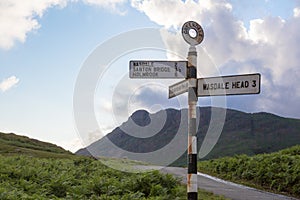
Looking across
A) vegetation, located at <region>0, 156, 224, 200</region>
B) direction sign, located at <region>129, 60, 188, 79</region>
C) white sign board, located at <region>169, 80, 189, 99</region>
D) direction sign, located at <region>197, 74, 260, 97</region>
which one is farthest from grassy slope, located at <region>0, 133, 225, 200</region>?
→ direction sign, located at <region>197, 74, 260, 97</region>

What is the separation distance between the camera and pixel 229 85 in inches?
302

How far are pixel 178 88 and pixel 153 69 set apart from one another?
0.61 m

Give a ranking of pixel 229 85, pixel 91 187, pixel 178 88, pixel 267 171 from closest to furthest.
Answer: pixel 229 85 → pixel 178 88 → pixel 91 187 → pixel 267 171

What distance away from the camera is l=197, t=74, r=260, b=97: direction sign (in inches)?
295

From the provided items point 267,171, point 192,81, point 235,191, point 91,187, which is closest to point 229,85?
point 192,81

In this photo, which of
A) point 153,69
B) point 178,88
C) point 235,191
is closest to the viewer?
point 153,69

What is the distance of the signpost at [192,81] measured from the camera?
7496mm

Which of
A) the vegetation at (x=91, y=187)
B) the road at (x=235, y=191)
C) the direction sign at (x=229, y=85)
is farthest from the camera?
the road at (x=235, y=191)

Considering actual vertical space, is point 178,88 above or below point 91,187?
above

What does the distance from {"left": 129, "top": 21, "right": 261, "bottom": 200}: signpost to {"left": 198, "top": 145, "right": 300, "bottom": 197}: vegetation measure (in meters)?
9.80

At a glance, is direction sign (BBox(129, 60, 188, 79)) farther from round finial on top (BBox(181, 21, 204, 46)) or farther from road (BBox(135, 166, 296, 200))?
road (BBox(135, 166, 296, 200))

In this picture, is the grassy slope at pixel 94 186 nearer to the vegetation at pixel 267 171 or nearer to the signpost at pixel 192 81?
the signpost at pixel 192 81

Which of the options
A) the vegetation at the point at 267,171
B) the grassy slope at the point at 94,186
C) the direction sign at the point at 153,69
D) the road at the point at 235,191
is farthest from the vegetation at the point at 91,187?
the vegetation at the point at 267,171

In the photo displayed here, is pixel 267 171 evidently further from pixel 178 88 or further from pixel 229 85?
pixel 229 85
